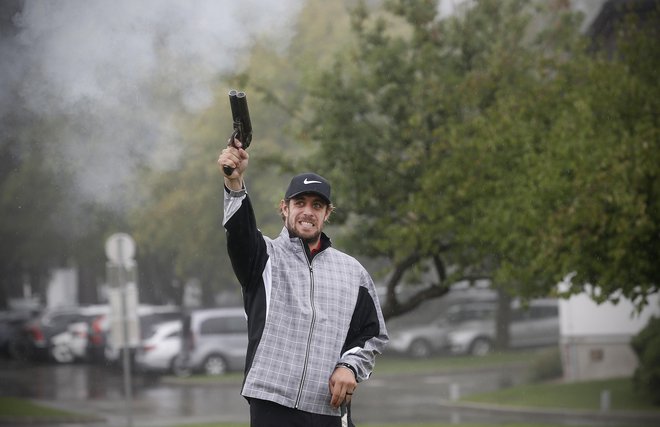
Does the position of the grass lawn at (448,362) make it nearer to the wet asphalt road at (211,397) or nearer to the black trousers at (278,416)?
the wet asphalt road at (211,397)

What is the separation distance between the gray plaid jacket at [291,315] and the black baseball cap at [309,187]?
0.18m

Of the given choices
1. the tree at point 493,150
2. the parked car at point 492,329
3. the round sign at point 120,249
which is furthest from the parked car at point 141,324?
the tree at point 493,150

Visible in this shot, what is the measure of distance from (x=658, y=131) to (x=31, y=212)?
2054 centimetres

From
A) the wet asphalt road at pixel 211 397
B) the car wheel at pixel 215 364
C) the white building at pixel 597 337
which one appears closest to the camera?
the wet asphalt road at pixel 211 397

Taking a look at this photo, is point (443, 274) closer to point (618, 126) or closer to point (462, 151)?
point (462, 151)

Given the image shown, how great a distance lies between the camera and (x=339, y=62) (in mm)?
14102

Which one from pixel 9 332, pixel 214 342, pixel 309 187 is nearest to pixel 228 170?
pixel 309 187

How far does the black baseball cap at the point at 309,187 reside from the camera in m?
4.07

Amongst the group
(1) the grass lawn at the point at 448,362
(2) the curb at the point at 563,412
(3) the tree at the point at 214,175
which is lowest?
(2) the curb at the point at 563,412

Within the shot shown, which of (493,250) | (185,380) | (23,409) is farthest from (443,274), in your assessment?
(185,380)

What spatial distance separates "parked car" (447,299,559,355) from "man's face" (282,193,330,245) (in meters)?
30.7

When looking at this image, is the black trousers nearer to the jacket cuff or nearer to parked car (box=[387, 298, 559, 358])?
the jacket cuff

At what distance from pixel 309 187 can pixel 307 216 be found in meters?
0.11

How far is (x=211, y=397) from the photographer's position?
24266 mm
